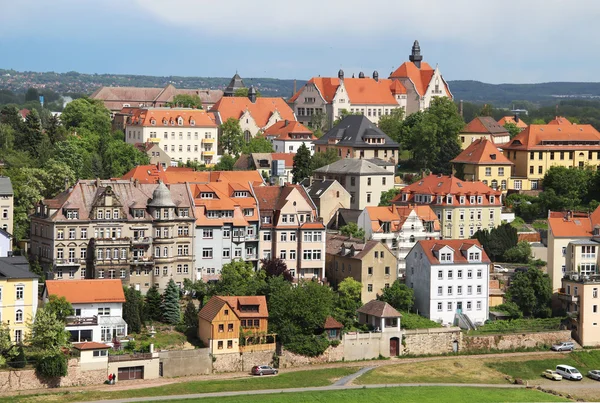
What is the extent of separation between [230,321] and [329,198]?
24108 millimetres

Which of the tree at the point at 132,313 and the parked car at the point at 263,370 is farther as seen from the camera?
the tree at the point at 132,313

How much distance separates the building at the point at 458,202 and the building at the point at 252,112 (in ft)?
123

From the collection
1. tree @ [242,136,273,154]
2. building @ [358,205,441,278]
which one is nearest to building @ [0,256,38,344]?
building @ [358,205,441,278]

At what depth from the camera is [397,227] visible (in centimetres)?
9112

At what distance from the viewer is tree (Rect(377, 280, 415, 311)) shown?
83.4 metres

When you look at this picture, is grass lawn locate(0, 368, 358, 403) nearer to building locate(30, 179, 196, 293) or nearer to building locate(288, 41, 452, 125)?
building locate(30, 179, 196, 293)

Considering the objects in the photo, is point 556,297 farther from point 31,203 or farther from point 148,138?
point 148,138

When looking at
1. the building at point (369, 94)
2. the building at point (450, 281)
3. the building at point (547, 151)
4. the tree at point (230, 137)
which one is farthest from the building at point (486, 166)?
the building at point (369, 94)

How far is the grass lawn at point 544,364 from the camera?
79.8 meters

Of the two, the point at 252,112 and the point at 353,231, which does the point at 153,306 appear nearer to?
the point at 353,231

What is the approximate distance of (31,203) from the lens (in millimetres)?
90375

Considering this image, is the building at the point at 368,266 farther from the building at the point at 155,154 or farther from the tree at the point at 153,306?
the building at the point at 155,154

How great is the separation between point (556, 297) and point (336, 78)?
223 ft

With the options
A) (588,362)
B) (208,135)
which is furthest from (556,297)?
(208,135)
